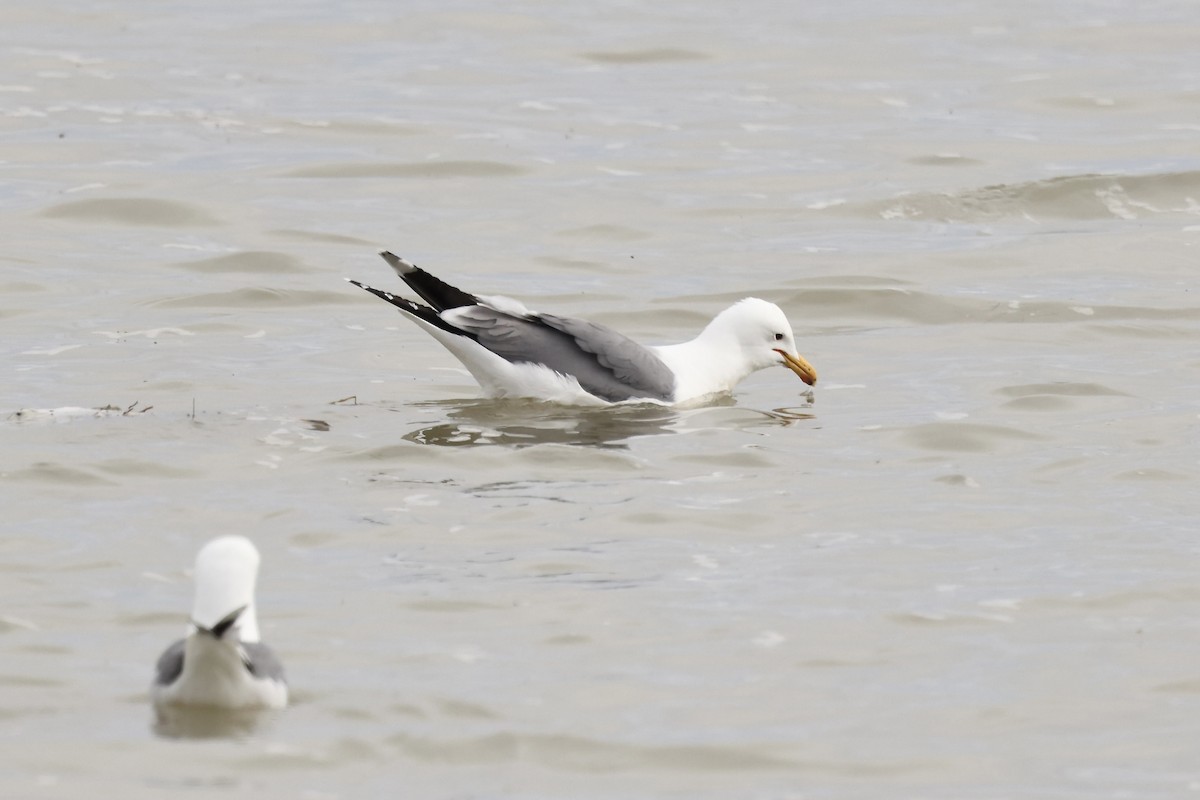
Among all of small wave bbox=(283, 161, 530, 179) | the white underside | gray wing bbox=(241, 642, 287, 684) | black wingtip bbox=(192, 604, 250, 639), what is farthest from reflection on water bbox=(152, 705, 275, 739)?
small wave bbox=(283, 161, 530, 179)

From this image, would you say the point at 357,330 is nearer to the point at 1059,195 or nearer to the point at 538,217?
the point at 538,217

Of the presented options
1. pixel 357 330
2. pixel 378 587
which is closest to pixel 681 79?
pixel 357 330

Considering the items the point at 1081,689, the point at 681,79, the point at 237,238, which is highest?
the point at 681,79

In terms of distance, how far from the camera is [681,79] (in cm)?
2444

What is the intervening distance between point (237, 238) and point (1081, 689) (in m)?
11.0

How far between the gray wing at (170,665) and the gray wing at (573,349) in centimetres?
494

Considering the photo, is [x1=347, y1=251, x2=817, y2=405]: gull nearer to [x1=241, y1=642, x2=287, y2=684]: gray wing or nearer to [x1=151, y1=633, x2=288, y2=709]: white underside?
[x1=241, y1=642, x2=287, y2=684]: gray wing

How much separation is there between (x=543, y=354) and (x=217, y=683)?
540 cm

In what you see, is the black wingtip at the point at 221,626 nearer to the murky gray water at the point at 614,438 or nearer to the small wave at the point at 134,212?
the murky gray water at the point at 614,438

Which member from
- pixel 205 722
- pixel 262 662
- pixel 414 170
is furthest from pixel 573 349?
pixel 414 170

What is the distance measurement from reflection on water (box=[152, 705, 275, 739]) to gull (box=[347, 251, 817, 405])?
5.22 m

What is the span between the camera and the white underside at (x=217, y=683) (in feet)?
20.9

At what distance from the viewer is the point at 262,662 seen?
6648mm

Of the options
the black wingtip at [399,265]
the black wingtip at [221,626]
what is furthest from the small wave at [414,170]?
the black wingtip at [221,626]
